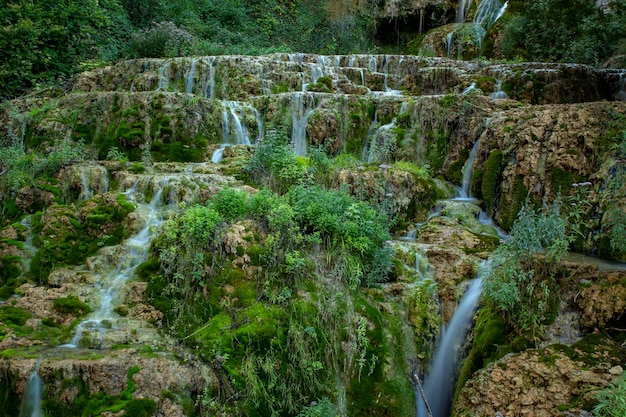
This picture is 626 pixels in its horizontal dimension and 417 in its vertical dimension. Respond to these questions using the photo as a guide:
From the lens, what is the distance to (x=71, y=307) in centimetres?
553

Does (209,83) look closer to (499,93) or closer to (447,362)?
(499,93)

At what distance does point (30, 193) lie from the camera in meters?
7.96

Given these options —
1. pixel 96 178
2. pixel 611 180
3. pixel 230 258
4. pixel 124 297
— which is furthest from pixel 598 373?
pixel 96 178

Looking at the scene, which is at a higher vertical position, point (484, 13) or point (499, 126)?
point (484, 13)

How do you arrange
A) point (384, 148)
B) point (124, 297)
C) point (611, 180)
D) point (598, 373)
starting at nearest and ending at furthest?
point (598, 373) < point (124, 297) < point (611, 180) < point (384, 148)

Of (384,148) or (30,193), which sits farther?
(384,148)

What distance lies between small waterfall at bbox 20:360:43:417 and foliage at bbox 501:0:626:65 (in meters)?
15.2

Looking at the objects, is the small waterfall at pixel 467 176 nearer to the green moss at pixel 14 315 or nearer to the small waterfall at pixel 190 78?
the green moss at pixel 14 315

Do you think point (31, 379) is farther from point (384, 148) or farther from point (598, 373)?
point (384, 148)

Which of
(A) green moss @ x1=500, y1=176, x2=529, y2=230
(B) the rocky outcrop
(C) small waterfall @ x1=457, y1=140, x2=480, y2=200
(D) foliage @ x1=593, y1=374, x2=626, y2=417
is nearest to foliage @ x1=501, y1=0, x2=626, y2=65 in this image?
(C) small waterfall @ x1=457, y1=140, x2=480, y2=200

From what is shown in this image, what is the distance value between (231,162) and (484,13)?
651 inches

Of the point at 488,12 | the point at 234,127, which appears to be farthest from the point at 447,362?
the point at 488,12

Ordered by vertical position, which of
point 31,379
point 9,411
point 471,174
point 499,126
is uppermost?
point 499,126

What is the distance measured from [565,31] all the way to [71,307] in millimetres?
16469
